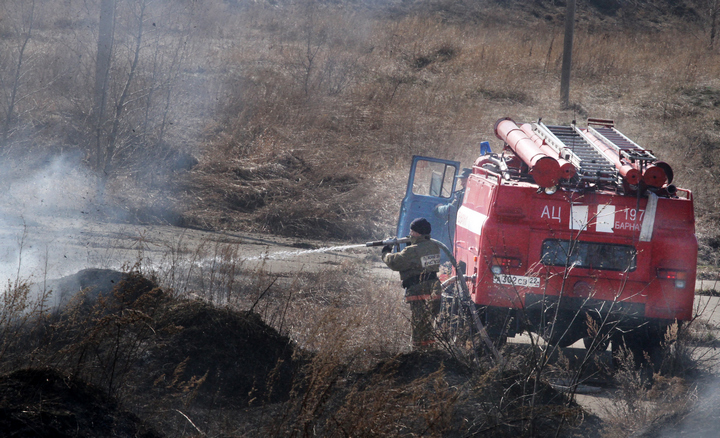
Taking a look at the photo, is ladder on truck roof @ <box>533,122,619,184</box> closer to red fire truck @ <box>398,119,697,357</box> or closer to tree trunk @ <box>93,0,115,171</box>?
red fire truck @ <box>398,119,697,357</box>

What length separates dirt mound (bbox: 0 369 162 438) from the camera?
300 cm

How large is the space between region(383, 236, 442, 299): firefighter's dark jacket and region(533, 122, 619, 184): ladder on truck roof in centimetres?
172

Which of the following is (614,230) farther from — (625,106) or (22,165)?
(625,106)

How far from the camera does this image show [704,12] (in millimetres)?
33281

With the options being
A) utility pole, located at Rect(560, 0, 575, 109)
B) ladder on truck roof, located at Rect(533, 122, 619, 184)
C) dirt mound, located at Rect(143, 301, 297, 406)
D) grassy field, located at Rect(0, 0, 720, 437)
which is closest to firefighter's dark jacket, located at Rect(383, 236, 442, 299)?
grassy field, located at Rect(0, 0, 720, 437)

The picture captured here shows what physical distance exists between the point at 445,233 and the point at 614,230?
2784 mm

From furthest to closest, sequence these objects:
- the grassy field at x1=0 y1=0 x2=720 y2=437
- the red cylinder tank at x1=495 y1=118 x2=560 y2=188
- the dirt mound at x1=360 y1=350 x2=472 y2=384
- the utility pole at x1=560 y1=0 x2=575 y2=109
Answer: the utility pole at x1=560 y1=0 x2=575 y2=109, the red cylinder tank at x1=495 y1=118 x2=560 y2=188, the dirt mound at x1=360 y1=350 x2=472 y2=384, the grassy field at x1=0 y1=0 x2=720 y2=437

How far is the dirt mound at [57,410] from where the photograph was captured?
118 inches

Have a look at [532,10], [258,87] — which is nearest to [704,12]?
[532,10]

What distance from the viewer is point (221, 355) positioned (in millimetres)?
4758

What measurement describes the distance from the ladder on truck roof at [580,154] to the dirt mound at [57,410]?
187 inches

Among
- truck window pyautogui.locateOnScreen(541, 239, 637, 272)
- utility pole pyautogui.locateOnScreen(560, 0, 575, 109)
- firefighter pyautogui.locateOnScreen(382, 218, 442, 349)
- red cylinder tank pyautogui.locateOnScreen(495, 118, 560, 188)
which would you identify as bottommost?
firefighter pyautogui.locateOnScreen(382, 218, 442, 349)

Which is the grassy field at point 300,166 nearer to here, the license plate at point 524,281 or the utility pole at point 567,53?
the utility pole at point 567,53

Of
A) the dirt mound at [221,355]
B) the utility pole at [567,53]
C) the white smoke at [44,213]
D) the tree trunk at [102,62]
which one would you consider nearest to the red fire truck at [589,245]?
the dirt mound at [221,355]
